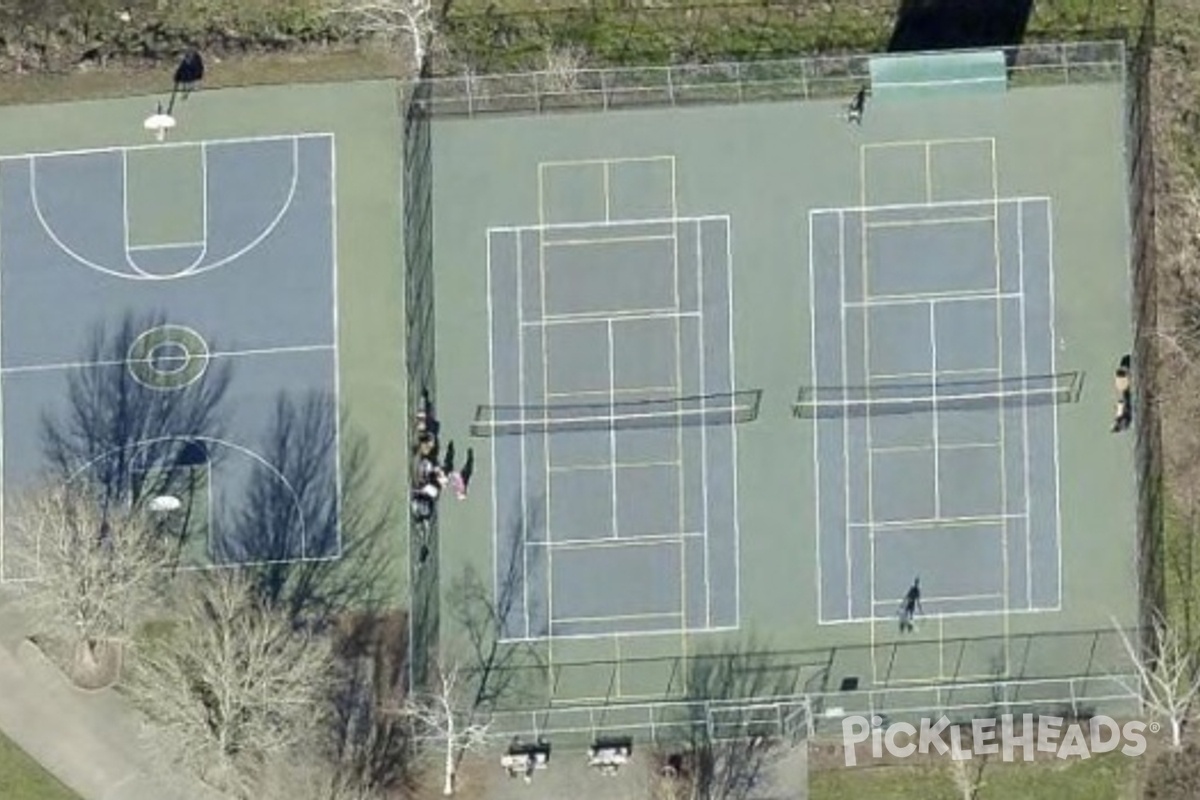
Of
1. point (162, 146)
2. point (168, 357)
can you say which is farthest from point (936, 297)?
point (162, 146)

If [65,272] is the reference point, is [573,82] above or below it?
above

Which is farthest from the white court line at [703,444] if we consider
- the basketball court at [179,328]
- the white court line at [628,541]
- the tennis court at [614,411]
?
the basketball court at [179,328]

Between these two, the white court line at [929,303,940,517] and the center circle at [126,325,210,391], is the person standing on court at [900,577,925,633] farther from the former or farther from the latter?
the center circle at [126,325,210,391]

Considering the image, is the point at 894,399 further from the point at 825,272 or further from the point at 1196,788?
the point at 1196,788

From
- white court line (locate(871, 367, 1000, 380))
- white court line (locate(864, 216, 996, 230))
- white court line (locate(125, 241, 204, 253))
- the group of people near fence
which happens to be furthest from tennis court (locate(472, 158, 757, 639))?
white court line (locate(125, 241, 204, 253))

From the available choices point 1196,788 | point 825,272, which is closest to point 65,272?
point 825,272

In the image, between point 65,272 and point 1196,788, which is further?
point 65,272
